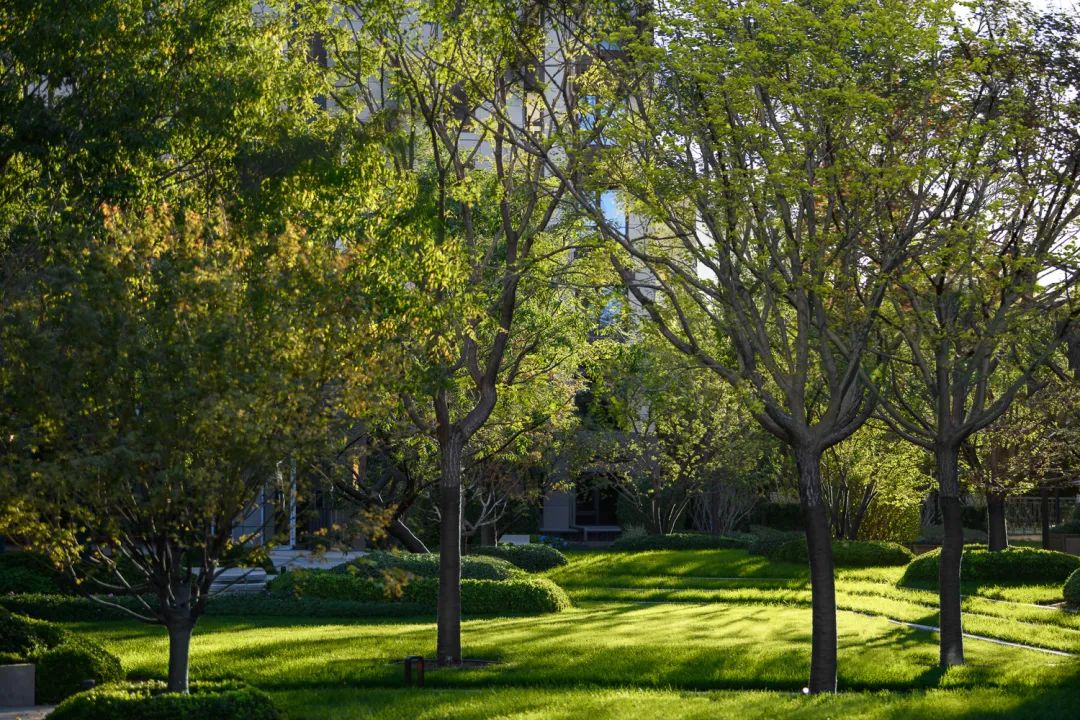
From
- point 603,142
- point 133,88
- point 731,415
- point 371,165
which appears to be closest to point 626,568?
point 731,415

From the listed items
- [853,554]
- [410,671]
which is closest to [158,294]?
[410,671]

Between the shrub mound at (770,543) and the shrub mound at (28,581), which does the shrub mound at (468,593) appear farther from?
the shrub mound at (770,543)

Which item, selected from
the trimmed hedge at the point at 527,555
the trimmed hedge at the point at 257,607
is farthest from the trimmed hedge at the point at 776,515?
the trimmed hedge at the point at 257,607

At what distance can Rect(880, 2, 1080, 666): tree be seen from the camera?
15.7 metres

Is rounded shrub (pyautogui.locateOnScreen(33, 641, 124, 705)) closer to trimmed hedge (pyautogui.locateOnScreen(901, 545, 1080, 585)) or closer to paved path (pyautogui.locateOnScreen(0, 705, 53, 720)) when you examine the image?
paved path (pyautogui.locateOnScreen(0, 705, 53, 720))

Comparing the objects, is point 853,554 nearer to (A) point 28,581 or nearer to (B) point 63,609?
(B) point 63,609

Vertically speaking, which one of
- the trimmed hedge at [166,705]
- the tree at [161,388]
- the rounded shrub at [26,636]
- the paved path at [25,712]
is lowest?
the paved path at [25,712]

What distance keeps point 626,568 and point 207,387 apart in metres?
23.7

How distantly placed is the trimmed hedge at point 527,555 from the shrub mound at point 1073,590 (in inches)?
568

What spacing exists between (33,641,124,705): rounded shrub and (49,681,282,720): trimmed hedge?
300 cm

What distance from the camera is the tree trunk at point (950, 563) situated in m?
17.0

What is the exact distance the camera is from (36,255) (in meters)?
14.6

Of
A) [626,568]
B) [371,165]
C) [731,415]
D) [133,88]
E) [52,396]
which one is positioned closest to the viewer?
[52,396]

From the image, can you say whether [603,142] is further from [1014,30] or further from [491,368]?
[1014,30]
